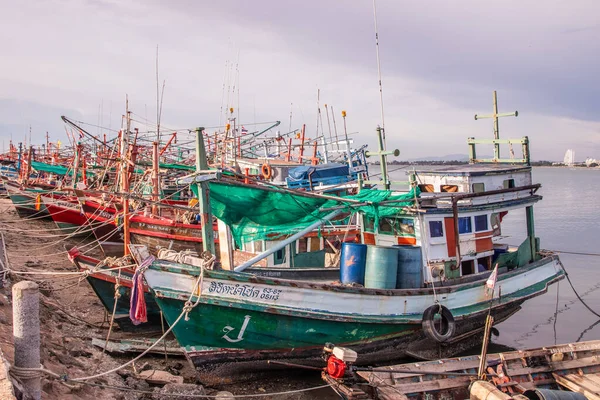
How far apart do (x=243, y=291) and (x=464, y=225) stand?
18.0ft

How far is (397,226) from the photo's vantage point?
11.6 m

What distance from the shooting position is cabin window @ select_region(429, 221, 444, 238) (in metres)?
11.0

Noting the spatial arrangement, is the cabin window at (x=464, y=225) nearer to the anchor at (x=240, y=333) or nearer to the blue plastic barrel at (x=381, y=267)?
the blue plastic barrel at (x=381, y=267)

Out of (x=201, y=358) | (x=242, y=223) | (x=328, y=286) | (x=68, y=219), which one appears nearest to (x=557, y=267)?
(x=328, y=286)

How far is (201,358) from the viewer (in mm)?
9367

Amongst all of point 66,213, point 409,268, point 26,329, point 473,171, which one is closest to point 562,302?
point 473,171

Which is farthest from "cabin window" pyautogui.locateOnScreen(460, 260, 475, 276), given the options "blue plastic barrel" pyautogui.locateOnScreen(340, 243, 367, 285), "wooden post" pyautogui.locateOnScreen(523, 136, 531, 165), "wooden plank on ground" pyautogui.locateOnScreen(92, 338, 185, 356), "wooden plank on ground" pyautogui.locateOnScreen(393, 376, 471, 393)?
"wooden plank on ground" pyautogui.locateOnScreen(92, 338, 185, 356)

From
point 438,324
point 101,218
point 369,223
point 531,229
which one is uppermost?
point 101,218

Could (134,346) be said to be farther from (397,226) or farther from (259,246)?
(397,226)

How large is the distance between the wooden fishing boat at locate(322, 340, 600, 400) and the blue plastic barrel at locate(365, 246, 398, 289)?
2074 millimetres

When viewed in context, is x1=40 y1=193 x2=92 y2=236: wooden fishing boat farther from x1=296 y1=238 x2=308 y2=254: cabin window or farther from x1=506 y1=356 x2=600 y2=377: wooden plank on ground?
x1=506 y1=356 x2=600 y2=377: wooden plank on ground

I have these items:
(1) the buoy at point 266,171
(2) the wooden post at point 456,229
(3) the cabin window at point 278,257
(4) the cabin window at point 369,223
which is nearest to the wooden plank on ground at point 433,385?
(2) the wooden post at point 456,229

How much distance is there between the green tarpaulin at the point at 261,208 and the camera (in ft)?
30.3

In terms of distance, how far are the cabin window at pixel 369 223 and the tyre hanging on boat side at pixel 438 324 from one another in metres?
2.64
